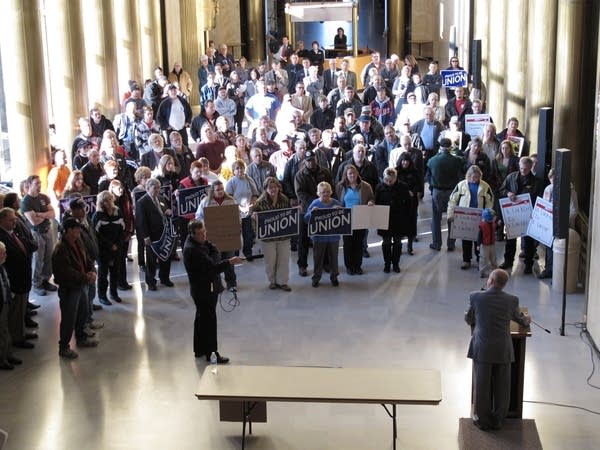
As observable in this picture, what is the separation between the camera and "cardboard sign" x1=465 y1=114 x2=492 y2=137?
61.3ft

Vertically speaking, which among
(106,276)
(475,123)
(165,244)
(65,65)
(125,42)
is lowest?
(106,276)

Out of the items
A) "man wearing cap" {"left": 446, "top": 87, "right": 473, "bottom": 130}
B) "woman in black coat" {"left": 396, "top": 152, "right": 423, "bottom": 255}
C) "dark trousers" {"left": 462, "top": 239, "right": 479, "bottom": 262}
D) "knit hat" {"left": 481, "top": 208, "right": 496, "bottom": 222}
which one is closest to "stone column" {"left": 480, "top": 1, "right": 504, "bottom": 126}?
"man wearing cap" {"left": 446, "top": 87, "right": 473, "bottom": 130}

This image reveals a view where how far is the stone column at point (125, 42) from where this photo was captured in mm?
26469

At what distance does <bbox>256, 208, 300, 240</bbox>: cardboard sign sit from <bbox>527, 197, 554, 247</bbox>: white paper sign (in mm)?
3250

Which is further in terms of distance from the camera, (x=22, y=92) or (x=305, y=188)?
(x=22, y=92)

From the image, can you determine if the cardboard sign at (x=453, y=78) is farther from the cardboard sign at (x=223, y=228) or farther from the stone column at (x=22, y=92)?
the cardboard sign at (x=223, y=228)

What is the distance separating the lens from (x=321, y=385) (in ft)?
29.0

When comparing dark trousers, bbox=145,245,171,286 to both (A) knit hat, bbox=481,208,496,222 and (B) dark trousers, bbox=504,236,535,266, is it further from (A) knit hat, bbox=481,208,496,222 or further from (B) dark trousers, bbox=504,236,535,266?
(B) dark trousers, bbox=504,236,535,266

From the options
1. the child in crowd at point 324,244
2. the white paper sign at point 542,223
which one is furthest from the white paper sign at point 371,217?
the white paper sign at point 542,223

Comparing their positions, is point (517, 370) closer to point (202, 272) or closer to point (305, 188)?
point (202, 272)

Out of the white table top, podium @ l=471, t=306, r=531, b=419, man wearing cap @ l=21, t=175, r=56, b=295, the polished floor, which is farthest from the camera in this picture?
man wearing cap @ l=21, t=175, r=56, b=295

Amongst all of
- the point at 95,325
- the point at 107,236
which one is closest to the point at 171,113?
the point at 107,236

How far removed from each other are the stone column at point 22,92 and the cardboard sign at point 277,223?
3.68 meters

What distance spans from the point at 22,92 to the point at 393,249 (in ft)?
19.6
